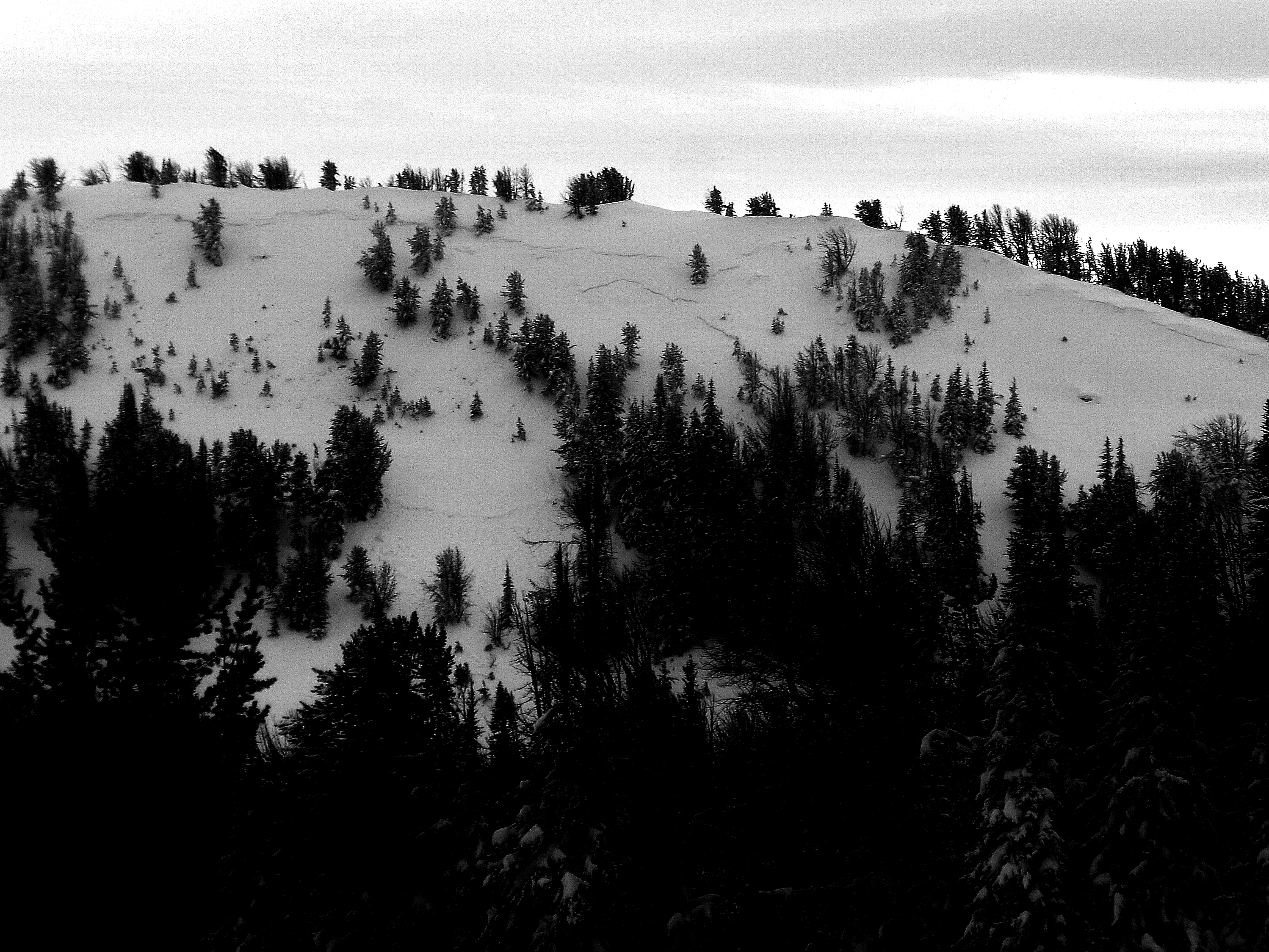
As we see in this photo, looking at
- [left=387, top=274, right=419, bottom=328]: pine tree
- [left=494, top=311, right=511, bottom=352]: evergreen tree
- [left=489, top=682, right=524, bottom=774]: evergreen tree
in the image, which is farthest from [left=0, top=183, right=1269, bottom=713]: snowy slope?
[left=489, top=682, right=524, bottom=774]: evergreen tree

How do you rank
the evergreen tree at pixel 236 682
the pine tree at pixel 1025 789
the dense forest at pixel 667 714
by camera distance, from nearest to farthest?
the dense forest at pixel 667 714 → the pine tree at pixel 1025 789 → the evergreen tree at pixel 236 682

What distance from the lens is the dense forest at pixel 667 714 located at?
38.8ft

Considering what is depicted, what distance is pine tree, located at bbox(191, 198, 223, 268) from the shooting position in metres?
64.3

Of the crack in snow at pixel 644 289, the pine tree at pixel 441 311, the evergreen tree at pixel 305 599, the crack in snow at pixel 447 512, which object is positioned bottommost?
the evergreen tree at pixel 305 599

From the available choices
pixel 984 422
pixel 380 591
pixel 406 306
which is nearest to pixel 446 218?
pixel 406 306

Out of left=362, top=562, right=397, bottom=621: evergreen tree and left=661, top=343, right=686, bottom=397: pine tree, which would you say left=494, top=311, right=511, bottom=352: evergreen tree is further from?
left=362, top=562, right=397, bottom=621: evergreen tree

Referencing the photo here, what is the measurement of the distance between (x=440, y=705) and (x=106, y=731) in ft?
48.2

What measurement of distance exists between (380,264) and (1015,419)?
45.4 m

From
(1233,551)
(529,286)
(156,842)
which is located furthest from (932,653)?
(529,286)

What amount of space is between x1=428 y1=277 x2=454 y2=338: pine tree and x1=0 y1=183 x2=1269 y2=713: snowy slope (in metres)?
1.12

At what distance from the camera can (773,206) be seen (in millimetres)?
81438

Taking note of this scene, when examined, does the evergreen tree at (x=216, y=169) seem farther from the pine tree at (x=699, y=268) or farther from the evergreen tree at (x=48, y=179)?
A: the pine tree at (x=699, y=268)

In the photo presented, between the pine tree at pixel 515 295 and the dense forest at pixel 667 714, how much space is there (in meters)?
16.3

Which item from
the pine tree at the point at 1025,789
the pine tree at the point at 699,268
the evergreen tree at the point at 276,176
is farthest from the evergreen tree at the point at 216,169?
the pine tree at the point at 1025,789
